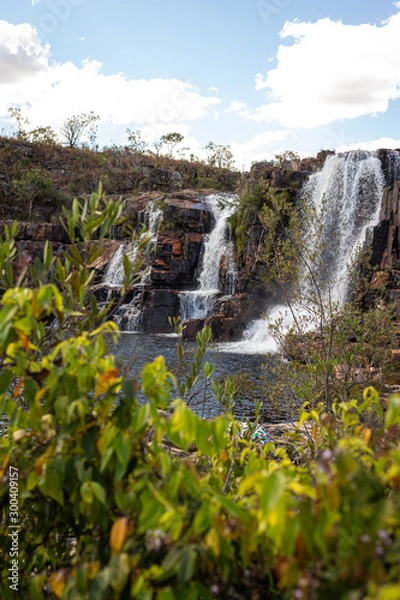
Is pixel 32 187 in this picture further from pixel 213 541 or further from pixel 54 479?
pixel 213 541

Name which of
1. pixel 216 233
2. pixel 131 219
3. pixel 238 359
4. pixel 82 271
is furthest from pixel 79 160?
pixel 82 271

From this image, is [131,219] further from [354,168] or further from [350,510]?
[350,510]

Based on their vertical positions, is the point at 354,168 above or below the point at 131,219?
above

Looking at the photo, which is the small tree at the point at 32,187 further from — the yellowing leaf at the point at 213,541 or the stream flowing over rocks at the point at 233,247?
the yellowing leaf at the point at 213,541

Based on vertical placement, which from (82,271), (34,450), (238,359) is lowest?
(238,359)

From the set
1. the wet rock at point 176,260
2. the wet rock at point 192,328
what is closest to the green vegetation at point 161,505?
the wet rock at point 192,328

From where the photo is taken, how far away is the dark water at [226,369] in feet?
31.4

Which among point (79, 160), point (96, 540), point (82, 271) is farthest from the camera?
point (79, 160)

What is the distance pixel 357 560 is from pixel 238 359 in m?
18.3

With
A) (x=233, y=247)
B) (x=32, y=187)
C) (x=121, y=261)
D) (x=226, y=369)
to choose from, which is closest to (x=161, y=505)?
(x=226, y=369)

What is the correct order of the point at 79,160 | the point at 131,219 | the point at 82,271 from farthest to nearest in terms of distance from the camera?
the point at 79,160 < the point at 131,219 < the point at 82,271

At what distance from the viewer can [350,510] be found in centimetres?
106

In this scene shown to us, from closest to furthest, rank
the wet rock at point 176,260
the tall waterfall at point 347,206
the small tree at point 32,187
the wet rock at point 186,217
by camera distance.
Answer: the tall waterfall at point 347,206
the wet rock at point 176,260
the wet rock at point 186,217
the small tree at point 32,187

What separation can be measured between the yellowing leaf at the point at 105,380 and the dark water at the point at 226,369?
7.74 feet
